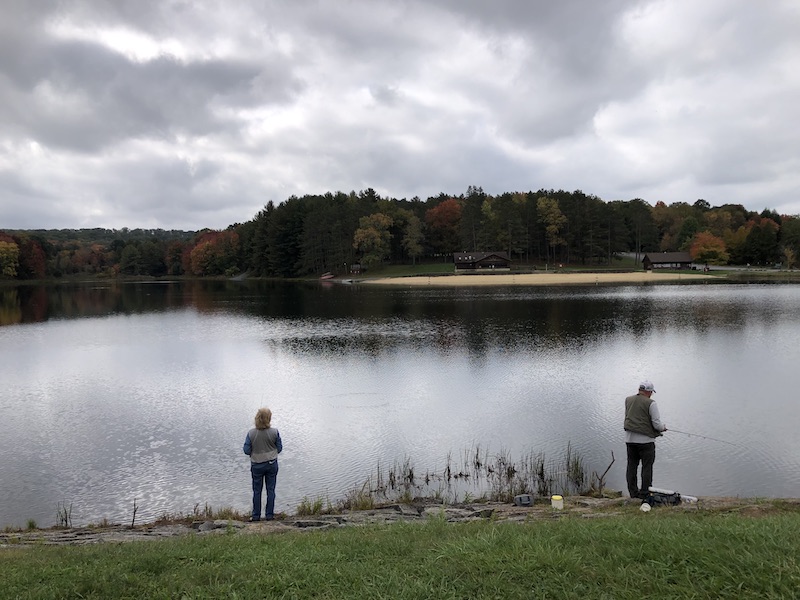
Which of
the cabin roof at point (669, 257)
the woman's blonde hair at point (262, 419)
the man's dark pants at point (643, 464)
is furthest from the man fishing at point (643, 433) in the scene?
the cabin roof at point (669, 257)

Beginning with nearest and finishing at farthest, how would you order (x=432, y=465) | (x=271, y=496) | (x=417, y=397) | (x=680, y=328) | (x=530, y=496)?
(x=271, y=496) < (x=530, y=496) < (x=432, y=465) < (x=417, y=397) < (x=680, y=328)

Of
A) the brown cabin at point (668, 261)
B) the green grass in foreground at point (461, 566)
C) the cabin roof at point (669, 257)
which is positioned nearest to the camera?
the green grass in foreground at point (461, 566)

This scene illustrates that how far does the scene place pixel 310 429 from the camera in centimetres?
1642

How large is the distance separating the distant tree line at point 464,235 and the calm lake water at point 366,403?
77968mm

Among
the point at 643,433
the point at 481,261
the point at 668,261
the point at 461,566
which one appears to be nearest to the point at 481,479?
the point at 643,433

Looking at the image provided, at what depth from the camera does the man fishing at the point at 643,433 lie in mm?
9734

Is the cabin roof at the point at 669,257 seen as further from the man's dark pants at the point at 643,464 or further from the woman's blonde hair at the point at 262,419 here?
the woman's blonde hair at the point at 262,419

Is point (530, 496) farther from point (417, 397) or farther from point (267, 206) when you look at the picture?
point (267, 206)

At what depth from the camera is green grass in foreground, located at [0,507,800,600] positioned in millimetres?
4805

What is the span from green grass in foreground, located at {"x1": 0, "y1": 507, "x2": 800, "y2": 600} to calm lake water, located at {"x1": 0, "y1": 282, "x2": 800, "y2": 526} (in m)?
5.23

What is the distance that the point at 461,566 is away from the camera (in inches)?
210

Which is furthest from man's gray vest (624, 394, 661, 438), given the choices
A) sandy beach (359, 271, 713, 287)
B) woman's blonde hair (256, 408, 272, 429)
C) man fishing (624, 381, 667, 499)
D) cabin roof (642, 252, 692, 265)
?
cabin roof (642, 252, 692, 265)

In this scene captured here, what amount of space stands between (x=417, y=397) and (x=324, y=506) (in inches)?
353

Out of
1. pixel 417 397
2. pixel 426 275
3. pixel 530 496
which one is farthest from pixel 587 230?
pixel 530 496
